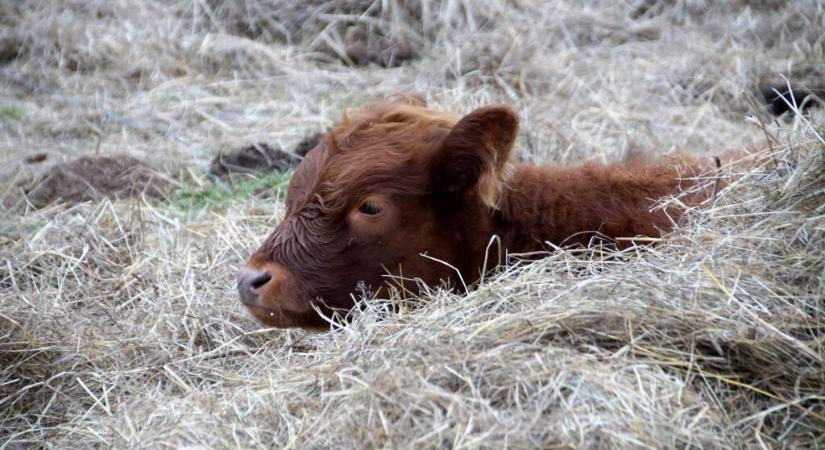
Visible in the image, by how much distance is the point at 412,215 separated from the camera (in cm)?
458

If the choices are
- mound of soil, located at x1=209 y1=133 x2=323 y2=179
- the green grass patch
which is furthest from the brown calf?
mound of soil, located at x1=209 y1=133 x2=323 y2=179

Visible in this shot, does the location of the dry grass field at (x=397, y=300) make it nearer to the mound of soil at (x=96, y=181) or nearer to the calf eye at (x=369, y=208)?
the mound of soil at (x=96, y=181)

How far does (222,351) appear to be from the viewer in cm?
502

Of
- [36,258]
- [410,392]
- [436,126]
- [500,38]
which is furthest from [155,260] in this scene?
[500,38]

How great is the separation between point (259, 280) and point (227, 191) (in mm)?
3194

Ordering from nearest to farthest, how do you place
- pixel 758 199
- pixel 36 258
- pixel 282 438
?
pixel 282 438 → pixel 758 199 → pixel 36 258

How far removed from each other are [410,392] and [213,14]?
8974mm

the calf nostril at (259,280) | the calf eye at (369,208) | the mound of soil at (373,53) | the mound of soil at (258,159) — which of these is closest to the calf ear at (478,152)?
the calf eye at (369,208)

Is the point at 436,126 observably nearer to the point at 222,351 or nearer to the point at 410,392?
the point at 222,351

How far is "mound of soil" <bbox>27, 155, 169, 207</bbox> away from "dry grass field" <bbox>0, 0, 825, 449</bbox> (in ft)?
0.09

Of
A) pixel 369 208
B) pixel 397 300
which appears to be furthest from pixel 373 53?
pixel 397 300

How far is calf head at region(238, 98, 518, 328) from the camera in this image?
4.51m

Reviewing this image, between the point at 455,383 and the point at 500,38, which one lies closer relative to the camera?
the point at 455,383

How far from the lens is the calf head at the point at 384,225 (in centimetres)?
451
